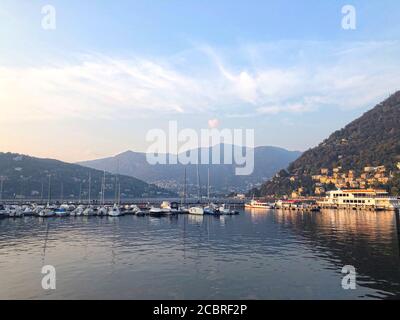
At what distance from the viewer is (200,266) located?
31125 millimetres

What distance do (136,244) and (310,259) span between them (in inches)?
855

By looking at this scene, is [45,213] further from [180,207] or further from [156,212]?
[180,207]

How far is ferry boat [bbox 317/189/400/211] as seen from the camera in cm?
11388

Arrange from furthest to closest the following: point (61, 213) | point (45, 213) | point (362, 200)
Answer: point (362, 200) < point (61, 213) < point (45, 213)

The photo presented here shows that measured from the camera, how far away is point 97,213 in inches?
3652

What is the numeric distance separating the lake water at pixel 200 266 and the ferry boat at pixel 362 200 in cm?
7144

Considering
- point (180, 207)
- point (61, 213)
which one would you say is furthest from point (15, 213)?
point (180, 207)

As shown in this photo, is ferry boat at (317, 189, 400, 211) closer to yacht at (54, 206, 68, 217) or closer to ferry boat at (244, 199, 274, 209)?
ferry boat at (244, 199, 274, 209)

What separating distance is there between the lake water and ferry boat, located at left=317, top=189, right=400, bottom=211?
71443mm

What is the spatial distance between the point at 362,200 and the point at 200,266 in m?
109

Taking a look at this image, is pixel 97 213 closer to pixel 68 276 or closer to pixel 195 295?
pixel 68 276
